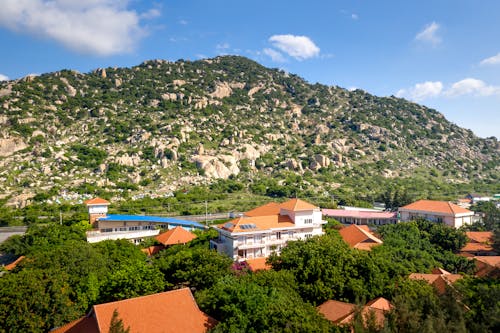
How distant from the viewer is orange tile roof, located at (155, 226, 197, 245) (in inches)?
1587

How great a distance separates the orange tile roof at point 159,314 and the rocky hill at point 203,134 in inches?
2259

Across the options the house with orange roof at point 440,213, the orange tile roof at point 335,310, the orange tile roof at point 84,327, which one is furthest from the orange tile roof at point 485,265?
the orange tile roof at point 84,327

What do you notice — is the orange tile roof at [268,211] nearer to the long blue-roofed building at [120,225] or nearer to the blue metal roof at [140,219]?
the blue metal roof at [140,219]

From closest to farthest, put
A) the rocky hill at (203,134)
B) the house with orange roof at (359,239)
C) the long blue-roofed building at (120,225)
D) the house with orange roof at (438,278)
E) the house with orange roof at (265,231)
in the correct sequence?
the house with orange roof at (438,278) → the house with orange roof at (265,231) → the house with orange roof at (359,239) → the long blue-roofed building at (120,225) → the rocky hill at (203,134)

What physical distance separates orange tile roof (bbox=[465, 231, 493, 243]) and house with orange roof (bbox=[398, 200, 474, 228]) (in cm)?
309

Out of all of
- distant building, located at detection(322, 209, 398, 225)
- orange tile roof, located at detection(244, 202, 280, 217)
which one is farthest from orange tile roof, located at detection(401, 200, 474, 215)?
orange tile roof, located at detection(244, 202, 280, 217)

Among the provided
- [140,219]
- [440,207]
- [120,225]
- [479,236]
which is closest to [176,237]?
[140,219]

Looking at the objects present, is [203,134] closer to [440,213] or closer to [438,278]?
[440,213]

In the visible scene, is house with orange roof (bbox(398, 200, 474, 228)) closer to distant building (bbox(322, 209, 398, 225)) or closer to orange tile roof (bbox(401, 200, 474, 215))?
orange tile roof (bbox(401, 200, 474, 215))

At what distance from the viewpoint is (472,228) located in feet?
161

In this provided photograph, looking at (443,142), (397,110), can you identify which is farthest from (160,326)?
(397,110)

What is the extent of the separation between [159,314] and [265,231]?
19.7 m

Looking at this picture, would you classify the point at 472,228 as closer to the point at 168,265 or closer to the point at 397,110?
the point at 168,265

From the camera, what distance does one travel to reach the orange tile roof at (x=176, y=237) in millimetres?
40312
